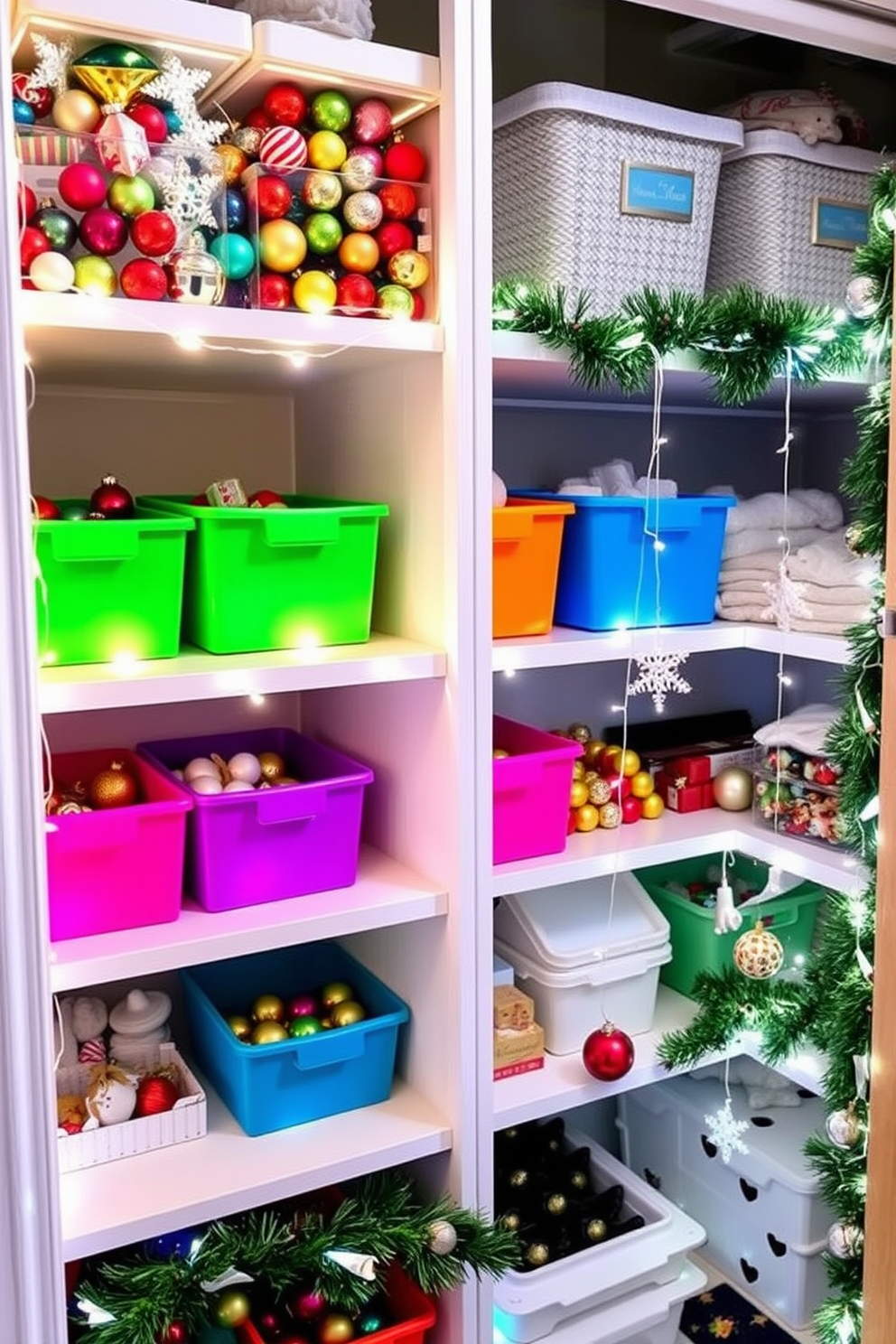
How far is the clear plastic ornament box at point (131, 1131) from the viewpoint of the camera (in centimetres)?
144

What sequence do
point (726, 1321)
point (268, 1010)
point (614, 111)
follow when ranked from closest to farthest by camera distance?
1. point (614, 111)
2. point (268, 1010)
3. point (726, 1321)

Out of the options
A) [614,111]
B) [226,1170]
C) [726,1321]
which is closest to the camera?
[226,1170]

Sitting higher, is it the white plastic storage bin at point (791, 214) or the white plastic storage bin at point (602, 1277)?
the white plastic storage bin at point (791, 214)

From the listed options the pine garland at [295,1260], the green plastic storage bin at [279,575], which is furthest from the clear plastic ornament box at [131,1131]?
the green plastic storage bin at [279,575]

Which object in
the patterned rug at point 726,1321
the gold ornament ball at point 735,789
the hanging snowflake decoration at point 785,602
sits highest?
the hanging snowflake decoration at point 785,602

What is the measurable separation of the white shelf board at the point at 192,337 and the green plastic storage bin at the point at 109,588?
0.19 meters

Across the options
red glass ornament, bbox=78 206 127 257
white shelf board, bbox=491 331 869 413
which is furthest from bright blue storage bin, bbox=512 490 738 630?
red glass ornament, bbox=78 206 127 257

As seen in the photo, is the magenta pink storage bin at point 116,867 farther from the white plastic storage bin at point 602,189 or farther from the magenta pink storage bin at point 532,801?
the white plastic storage bin at point 602,189

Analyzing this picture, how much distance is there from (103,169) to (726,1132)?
Result: 1.57 m

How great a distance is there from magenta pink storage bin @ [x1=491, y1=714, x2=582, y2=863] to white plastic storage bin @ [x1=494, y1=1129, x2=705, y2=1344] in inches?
23.2

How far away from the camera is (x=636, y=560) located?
1717 mm

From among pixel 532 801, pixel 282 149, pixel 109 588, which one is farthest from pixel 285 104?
pixel 532 801

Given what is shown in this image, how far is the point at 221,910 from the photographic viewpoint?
1.47 meters

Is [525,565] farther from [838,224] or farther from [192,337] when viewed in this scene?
[838,224]
